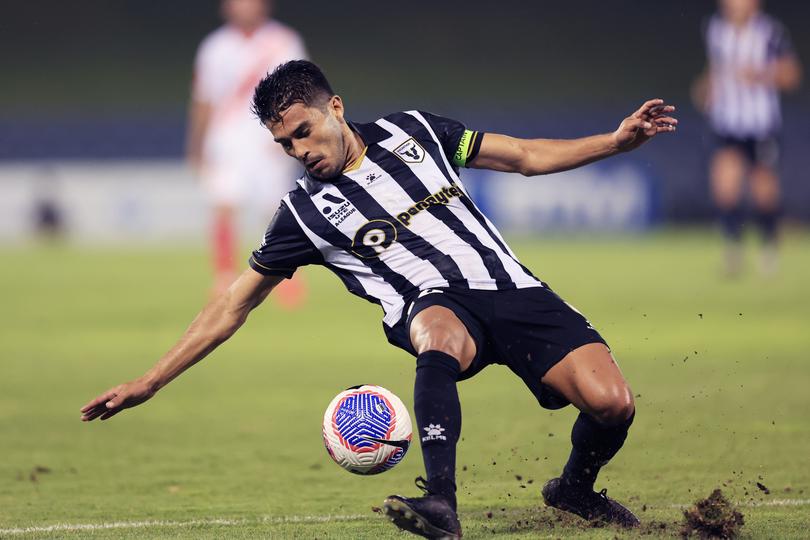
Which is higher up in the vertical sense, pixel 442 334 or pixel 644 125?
pixel 644 125

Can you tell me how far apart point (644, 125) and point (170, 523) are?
7.02ft

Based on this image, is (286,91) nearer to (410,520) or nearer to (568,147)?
(568,147)

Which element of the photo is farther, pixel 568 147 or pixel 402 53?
pixel 402 53

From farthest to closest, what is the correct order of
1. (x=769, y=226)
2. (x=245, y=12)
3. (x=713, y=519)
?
(x=769, y=226), (x=245, y=12), (x=713, y=519)

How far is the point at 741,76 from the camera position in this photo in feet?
48.5

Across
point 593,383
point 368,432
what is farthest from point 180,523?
point 593,383

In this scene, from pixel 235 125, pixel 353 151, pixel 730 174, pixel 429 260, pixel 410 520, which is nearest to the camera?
pixel 410 520

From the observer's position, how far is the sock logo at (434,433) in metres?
3.96

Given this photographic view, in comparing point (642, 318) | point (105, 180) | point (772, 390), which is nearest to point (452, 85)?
point (105, 180)

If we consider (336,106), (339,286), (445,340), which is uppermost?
(339,286)

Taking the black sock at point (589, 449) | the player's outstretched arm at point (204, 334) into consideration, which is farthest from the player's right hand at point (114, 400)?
the black sock at point (589, 449)

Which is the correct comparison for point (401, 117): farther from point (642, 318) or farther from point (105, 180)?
point (105, 180)

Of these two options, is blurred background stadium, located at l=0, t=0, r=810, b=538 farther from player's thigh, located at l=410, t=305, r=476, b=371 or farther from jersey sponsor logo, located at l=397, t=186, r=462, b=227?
jersey sponsor logo, located at l=397, t=186, r=462, b=227

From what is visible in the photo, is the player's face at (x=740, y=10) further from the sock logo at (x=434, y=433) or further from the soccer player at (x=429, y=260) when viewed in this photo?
the sock logo at (x=434, y=433)
